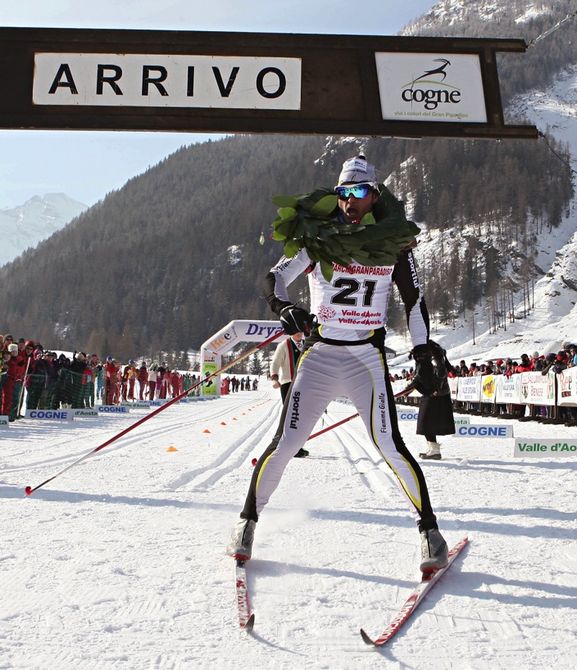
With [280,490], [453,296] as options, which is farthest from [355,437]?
[453,296]

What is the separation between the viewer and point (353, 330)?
340 cm

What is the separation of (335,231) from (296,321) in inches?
20.7

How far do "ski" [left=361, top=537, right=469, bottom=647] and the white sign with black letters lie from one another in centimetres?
400

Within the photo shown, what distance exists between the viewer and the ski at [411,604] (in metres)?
2.16

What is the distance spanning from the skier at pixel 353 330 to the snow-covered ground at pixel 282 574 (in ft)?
1.35

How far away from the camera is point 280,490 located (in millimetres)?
5336

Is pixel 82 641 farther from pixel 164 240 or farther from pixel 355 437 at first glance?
pixel 164 240

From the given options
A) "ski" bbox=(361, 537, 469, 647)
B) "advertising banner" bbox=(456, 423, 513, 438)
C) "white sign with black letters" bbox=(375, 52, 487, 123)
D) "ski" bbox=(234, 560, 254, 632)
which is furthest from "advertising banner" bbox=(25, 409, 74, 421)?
"ski" bbox=(361, 537, 469, 647)

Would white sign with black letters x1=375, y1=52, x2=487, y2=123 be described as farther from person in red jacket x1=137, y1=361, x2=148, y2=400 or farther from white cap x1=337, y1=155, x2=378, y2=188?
person in red jacket x1=137, y1=361, x2=148, y2=400

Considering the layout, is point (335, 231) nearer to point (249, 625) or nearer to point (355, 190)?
point (355, 190)

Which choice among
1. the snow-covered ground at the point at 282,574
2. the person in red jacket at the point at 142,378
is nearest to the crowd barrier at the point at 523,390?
the snow-covered ground at the point at 282,574

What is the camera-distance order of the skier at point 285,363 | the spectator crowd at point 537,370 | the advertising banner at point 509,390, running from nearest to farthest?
the skier at point 285,363 → the spectator crowd at point 537,370 → the advertising banner at point 509,390

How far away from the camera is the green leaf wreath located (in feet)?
10.8

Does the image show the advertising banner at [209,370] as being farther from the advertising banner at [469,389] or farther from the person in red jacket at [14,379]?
the person in red jacket at [14,379]
